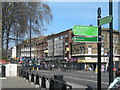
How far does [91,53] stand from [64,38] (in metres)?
17.2

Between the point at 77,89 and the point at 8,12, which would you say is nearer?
the point at 77,89

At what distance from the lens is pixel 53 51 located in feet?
278

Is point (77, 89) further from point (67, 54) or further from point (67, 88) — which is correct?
point (67, 54)

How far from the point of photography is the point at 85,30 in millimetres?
7102

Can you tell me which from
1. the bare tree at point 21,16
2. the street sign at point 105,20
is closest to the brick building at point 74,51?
the bare tree at point 21,16

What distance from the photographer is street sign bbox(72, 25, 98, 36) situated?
22.9ft

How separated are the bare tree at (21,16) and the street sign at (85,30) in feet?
36.5

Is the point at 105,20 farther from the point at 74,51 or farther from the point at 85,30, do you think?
the point at 74,51

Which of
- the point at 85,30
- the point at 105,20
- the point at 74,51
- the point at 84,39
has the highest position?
the point at 105,20

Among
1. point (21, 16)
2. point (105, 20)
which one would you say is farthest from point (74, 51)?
point (105, 20)

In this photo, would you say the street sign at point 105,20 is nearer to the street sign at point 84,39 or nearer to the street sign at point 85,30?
the street sign at point 85,30

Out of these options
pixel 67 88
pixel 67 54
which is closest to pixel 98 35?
pixel 67 88

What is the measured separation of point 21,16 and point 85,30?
12024mm

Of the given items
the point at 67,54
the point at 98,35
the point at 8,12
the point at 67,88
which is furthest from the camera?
the point at 67,54
